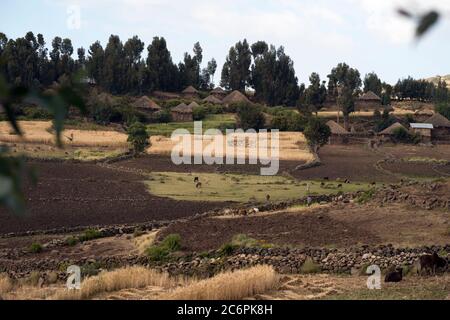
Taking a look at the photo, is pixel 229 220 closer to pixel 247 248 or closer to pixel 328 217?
pixel 328 217

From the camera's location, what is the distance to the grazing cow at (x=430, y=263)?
13969 mm

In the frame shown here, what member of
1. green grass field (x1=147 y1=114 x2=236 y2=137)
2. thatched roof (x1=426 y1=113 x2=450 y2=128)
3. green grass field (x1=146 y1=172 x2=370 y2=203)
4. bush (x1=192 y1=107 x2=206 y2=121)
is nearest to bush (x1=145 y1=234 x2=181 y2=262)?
green grass field (x1=146 y1=172 x2=370 y2=203)

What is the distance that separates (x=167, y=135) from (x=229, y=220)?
39353 millimetres

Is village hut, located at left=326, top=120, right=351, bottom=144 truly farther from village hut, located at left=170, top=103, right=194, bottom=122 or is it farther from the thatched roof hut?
the thatched roof hut

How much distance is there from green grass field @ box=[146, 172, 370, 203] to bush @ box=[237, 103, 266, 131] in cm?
2671

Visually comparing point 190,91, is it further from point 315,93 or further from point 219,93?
point 315,93

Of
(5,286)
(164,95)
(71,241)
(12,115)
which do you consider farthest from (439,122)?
(12,115)

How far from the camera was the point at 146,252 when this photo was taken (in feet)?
64.3

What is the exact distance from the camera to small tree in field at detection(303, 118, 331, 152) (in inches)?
2185

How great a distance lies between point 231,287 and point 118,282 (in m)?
2.84

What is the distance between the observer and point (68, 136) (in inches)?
2325

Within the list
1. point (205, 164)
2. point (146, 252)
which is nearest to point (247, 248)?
point (146, 252)

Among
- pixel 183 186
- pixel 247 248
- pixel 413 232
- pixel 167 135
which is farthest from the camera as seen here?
pixel 167 135
